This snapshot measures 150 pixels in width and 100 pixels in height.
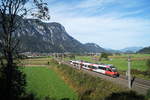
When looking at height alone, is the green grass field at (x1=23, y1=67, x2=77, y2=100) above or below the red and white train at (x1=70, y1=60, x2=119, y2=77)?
below

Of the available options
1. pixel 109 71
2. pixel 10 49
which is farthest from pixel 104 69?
pixel 10 49

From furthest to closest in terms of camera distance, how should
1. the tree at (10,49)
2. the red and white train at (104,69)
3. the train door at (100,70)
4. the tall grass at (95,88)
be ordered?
the train door at (100,70), the red and white train at (104,69), the tall grass at (95,88), the tree at (10,49)

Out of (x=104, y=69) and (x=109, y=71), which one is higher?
(x=104, y=69)

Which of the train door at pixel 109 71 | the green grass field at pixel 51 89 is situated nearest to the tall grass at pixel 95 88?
the green grass field at pixel 51 89

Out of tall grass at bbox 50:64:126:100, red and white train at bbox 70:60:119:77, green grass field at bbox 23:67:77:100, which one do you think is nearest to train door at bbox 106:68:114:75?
red and white train at bbox 70:60:119:77

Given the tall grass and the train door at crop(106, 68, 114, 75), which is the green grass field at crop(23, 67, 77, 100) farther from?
the train door at crop(106, 68, 114, 75)

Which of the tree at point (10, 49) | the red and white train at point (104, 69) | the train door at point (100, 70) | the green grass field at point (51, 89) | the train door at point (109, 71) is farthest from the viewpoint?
the train door at point (100, 70)

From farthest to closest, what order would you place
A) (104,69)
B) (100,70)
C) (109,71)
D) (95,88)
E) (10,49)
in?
(100,70), (104,69), (109,71), (95,88), (10,49)

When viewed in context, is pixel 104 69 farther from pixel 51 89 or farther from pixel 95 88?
pixel 95 88

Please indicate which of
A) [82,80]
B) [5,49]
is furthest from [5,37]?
[82,80]

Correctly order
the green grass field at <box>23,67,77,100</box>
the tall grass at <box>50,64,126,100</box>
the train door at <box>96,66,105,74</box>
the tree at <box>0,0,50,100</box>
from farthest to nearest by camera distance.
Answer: the train door at <box>96,66,105,74</box> → the green grass field at <box>23,67,77,100</box> → the tall grass at <box>50,64,126,100</box> → the tree at <box>0,0,50,100</box>

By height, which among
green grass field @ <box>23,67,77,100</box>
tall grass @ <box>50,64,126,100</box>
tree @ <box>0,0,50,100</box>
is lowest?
green grass field @ <box>23,67,77,100</box>

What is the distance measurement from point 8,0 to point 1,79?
7.70 meters

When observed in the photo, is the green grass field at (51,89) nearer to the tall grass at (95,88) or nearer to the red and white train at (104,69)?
the tall grass at (95,88)
